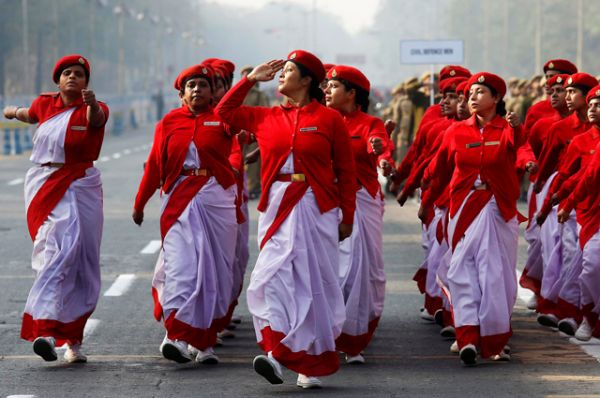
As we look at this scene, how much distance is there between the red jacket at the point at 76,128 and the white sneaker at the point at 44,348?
1.12 m

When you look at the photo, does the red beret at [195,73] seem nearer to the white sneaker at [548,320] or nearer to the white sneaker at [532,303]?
the white sneaker at [548,320]

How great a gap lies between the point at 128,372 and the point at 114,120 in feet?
177

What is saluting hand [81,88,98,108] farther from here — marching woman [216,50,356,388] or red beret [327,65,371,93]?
red beret [327,65,371,93]

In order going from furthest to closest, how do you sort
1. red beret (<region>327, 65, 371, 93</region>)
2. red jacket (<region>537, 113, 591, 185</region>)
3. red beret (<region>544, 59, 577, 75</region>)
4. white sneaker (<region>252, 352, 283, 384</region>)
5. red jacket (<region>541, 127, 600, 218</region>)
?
red beret (<region>544, 59, 577, 75</region>)
red jacket (<region>537, 113, 591, 185</region>)
red jacket (<region>541, 127, 600, 218</region>)
red beret (<region>327, 65, 371, 93</region>)
white sneaker (<region>252, 352, 283, 384</region>)

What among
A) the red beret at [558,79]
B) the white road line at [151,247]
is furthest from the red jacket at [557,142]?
the white road line at [151,247]

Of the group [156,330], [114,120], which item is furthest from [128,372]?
[114,120]

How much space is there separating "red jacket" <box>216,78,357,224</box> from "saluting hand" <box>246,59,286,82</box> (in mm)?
133

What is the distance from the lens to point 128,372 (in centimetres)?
960

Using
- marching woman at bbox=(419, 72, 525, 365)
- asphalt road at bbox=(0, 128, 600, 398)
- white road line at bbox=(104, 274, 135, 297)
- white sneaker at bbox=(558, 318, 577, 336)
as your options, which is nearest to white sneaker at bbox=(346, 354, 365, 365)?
asphalt road at bbox=(0, 128, 600, 398)

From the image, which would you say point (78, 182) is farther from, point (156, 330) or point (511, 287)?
point (511, 287)

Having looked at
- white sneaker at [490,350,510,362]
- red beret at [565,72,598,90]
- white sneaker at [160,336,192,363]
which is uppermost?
red beret at [565,72,598,90]

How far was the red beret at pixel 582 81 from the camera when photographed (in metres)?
11.6

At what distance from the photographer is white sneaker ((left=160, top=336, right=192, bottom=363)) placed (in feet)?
31.7

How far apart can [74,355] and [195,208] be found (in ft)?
3.73
